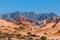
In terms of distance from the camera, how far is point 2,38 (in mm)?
31484

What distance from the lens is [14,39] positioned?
104 feet

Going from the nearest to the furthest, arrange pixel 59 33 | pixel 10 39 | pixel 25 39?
pixel 10 39 < pixel 25 39 < pixel 59 33

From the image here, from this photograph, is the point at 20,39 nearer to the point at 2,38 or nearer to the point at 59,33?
the point at 2,38

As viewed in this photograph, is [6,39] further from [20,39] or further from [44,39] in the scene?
[44,39]

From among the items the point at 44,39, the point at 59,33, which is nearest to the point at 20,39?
the point at 44,39

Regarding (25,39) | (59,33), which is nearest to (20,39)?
(25,39)

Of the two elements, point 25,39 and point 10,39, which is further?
point 25,39

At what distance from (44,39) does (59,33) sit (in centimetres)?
1295

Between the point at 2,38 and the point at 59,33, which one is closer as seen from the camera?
the point at 2,38

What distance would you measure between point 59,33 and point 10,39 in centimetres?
1686

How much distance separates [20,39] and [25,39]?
0.82m

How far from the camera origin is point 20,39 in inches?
1270

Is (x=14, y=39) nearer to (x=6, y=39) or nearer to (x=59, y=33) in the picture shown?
(x=6, y=39)

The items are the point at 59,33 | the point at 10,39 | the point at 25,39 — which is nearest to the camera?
the point at 10,39
